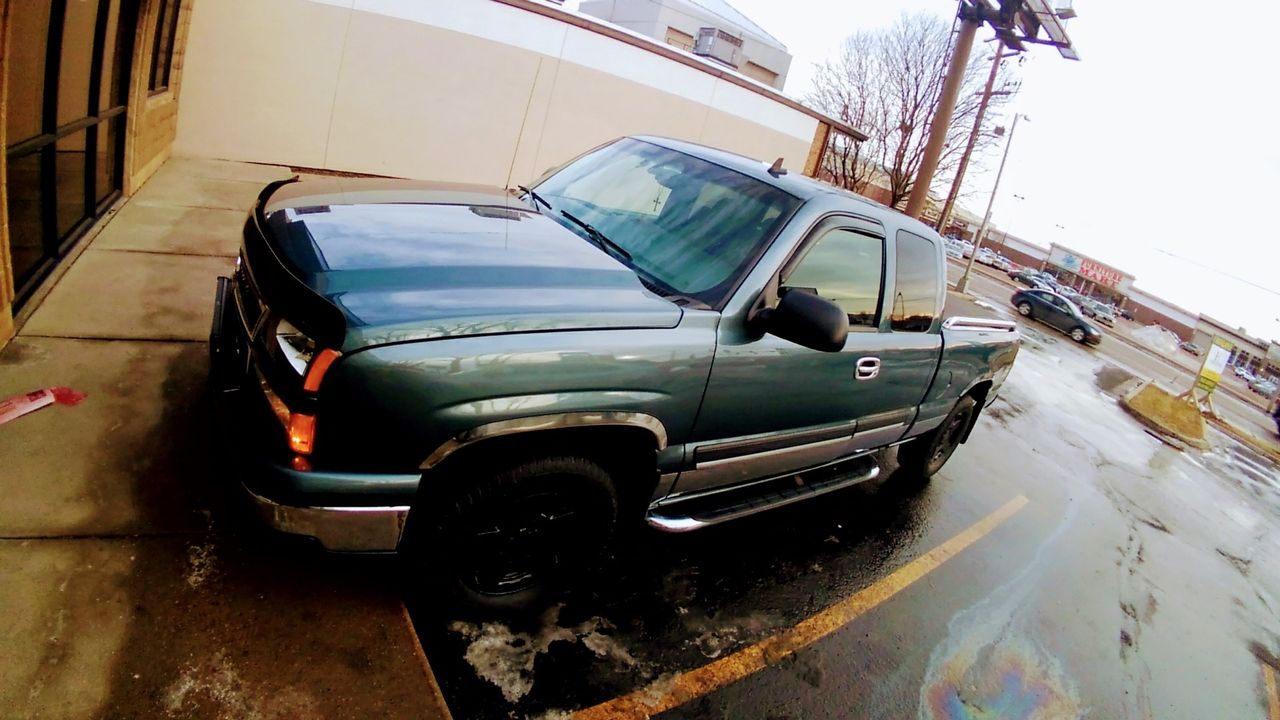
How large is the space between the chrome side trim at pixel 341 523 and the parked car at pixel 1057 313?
27584mm

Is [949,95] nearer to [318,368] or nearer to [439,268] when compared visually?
[439,268]

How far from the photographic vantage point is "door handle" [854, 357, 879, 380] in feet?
10.9

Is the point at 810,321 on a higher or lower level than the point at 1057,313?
lower

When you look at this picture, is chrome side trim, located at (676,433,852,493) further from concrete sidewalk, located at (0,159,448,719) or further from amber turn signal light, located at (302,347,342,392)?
amber turn signal light, located at (302,347,342,392)

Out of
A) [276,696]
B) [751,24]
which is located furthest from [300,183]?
[751,24]

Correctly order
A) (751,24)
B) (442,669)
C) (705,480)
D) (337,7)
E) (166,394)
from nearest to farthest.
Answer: (442,669) → (705,480) → (166,394) → (337,7) → (751,24)

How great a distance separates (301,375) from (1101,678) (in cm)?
433

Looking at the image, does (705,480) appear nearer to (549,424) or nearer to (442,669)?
(549,424)

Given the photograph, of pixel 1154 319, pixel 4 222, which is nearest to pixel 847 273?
pixel 4 222

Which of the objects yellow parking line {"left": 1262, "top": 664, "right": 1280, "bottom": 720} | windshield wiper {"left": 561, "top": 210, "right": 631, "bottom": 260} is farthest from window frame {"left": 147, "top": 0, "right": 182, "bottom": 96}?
yellow parking line {"left": 1262, "top": 664, "right": 1280, "bottom": 720}

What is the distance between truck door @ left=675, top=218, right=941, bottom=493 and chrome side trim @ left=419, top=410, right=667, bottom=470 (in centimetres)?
36

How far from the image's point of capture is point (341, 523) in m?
2.07

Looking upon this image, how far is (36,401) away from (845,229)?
398 centimetres

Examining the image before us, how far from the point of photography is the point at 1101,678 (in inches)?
142
